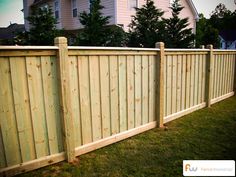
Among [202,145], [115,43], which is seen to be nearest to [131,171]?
[202,145]

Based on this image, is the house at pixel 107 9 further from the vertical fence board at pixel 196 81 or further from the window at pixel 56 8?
the vertical fence board at pixel 196 81

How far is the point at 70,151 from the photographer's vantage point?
3.23 m

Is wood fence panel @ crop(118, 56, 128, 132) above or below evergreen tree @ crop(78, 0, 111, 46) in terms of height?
below

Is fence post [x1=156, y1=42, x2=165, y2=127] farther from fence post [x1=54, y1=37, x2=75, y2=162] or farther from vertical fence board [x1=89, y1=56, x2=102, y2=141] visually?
fence post [x1=54, y1=37, x2=75, y2=162]

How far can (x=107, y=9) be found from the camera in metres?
14.5

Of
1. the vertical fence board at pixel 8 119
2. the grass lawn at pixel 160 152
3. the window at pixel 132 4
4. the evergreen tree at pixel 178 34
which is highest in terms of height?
the window at pixel 132 4

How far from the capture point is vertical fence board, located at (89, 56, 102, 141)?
334 centimetres

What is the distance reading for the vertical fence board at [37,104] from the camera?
2.80 meters

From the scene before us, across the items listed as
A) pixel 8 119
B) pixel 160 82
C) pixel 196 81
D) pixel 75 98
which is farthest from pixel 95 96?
pixel 196 81

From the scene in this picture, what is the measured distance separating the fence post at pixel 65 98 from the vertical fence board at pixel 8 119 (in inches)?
24.6

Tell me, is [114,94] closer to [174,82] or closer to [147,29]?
[174,82]

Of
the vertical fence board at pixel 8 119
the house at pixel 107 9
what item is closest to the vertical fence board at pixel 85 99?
the vertical fence board at pixel 8 119

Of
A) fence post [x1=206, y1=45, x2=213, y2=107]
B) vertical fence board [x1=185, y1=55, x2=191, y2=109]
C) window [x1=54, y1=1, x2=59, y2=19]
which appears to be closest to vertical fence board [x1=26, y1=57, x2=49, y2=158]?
vertical fence board [x1=185, y1=55, x2=191, y2=109]

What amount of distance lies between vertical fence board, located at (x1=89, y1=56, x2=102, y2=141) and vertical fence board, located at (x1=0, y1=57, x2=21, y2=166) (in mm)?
1145
